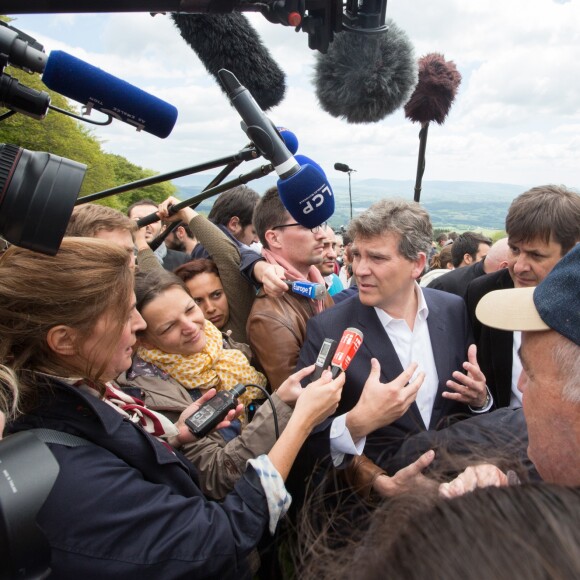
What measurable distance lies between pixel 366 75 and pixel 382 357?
4.35 feet

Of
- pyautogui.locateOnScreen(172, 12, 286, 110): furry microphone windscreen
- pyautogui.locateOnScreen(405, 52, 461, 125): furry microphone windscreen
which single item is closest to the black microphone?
pyautogui.locateOnScreen(405, 52, 461, 125): furry microphone windscreen

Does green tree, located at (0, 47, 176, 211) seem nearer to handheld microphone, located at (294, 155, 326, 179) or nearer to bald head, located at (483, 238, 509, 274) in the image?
bald head, located at (483, 238, 509, 274)

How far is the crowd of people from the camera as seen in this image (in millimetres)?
→ 939

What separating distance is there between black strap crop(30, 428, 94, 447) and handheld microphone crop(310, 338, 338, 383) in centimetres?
103

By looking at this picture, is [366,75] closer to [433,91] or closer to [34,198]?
[34,198]

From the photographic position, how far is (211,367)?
2.45m

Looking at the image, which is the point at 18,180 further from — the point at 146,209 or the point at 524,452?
the point at 146,209

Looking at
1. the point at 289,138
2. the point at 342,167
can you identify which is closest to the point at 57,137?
the point at 342,167

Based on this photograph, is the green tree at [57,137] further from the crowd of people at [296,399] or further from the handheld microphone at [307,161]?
the handheld microphone at [307,161]

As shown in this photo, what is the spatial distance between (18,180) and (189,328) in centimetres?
143

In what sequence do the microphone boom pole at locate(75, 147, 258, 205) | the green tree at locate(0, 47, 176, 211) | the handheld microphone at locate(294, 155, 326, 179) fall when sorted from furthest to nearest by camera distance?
1. the green tree at locate(0, 47, 176, 211)
2. the handheld microphone at locate(294, 155, 326, 179)
3. the microphone boom pole at locate(75, 147, 258, 205)

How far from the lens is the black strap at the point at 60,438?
1.24 m

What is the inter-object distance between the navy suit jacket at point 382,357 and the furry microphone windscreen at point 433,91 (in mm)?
2399

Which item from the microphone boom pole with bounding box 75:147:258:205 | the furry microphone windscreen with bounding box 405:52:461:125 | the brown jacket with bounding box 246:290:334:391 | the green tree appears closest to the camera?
the microphone boom pole with bounding box 75:147:258:205
